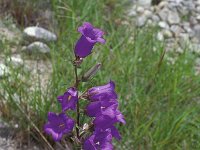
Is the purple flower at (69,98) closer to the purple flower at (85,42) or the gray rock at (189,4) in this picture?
the purple flower at (85,42)

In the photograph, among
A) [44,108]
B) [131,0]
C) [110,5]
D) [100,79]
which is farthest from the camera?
[131,0]

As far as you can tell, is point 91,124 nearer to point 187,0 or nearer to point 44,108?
point 44,108

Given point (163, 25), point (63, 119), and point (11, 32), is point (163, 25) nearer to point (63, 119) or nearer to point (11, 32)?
point (11, 32)

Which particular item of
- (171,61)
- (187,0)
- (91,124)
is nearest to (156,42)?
(171,61)

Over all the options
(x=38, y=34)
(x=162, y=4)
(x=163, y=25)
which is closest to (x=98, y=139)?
(x=38, y=34)

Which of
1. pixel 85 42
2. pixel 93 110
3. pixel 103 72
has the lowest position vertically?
pixel 103 72
